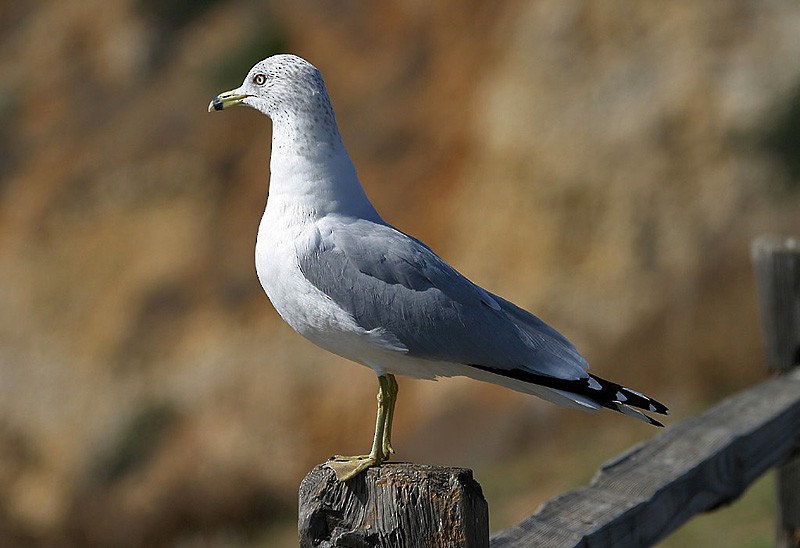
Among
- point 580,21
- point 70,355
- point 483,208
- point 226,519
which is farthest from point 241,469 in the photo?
point 580,21

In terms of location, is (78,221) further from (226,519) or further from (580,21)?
(580,21)

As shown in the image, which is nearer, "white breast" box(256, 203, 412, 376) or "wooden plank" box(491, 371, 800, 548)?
"white breast" box(256, 203, 412, 376)

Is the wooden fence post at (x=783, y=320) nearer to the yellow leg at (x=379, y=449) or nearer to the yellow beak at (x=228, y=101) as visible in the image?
the yellow leg at (x=379, y=449)

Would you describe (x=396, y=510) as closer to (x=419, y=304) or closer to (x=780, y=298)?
(x=419, y=304)

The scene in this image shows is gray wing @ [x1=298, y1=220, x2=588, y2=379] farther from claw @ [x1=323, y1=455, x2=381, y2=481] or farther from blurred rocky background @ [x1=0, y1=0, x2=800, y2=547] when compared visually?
blurred rocky background @ [x1=0, y1=0, x2=800, y2=547]

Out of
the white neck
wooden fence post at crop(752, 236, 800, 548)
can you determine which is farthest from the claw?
wooden fence post at crop(752, 236, 800, 548)

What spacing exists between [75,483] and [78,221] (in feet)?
7.64

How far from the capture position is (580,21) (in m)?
8.55

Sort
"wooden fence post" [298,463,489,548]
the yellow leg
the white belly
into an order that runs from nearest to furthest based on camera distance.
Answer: "wooden fence post" [298,463,489,548] → the yellow leg → the white belly

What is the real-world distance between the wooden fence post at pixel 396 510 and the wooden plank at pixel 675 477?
1.44ft

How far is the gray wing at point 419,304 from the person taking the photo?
2.33 metres

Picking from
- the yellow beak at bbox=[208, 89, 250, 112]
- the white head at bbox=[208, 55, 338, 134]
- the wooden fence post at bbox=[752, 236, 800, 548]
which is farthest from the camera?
the wooden fence post at bbox=[752, 236, 800, 548]

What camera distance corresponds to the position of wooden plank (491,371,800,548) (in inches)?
96.9

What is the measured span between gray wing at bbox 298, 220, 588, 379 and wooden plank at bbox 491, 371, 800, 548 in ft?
1.21
